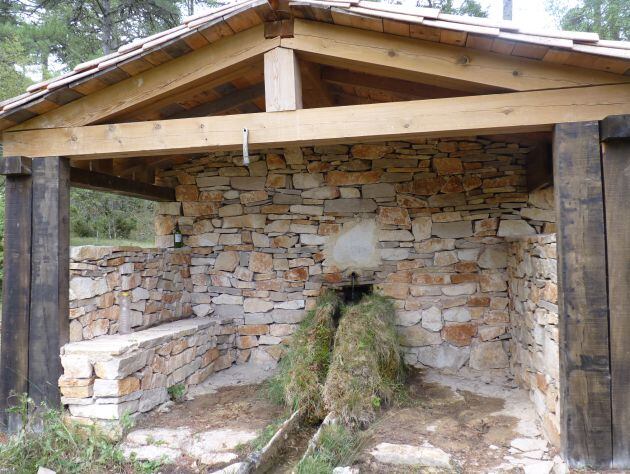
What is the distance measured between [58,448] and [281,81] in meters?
3.13

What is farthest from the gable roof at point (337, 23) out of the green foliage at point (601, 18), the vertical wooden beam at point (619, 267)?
the green foliage at point (601, 18)

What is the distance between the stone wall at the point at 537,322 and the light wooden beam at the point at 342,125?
92cm

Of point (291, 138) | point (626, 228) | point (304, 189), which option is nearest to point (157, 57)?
point (291, 138)

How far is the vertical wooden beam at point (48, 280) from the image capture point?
355cm

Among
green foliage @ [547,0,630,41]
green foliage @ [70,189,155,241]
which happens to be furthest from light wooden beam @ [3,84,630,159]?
green foliage @ [547,0,630,41]

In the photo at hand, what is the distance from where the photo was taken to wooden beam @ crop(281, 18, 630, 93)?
297 cm

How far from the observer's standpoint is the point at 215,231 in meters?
5.62

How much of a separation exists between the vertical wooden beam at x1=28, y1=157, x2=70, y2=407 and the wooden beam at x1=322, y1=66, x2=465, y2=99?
8.52ft

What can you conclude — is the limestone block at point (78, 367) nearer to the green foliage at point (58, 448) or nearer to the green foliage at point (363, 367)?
the green foliage at point (58, 448)

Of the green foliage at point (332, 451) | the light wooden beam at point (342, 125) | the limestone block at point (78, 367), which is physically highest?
the light wooden beam at point (342, 125)

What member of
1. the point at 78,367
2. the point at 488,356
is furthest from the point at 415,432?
the point at 78,367

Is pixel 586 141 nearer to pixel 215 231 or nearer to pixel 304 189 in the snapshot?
pixel 304 189

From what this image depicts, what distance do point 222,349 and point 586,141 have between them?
14.1 ft

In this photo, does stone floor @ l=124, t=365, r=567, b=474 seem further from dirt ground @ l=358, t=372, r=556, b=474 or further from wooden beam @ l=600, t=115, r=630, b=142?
wooden beam @ l=600, t=115, r=630, b=142
